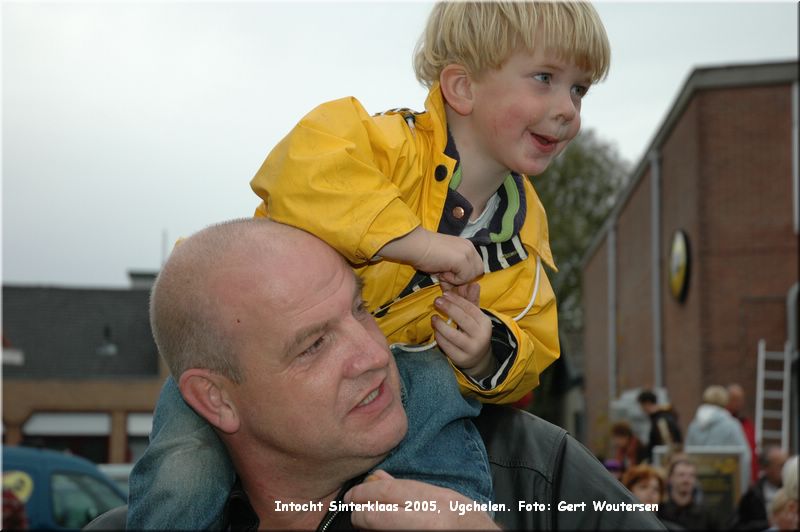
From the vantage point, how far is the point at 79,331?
4047 centimetres

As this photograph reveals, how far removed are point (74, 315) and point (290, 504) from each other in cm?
4055

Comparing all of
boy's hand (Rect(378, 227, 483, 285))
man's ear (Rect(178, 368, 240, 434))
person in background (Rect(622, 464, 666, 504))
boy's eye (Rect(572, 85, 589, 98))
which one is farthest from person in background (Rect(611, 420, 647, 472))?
man's ear (Rect(178, 368, 240, 434))

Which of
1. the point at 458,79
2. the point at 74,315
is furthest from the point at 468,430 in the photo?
the point at 74,315

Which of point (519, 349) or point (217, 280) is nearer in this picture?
point (217, 280)

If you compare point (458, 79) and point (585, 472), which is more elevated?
point (458, 79)

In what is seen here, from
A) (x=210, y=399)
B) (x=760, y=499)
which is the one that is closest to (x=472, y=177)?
(x=210, y=399)

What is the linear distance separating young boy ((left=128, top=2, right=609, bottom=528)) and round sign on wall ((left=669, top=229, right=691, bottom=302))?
668 inches

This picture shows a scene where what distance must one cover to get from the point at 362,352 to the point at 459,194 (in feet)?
1.97

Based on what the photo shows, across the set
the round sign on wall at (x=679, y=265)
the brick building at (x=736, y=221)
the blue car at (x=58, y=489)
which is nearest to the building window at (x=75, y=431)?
the round sign on wall at (x=679, y=265)

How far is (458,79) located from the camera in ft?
9.66

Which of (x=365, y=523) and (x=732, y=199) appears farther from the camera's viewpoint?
(x=732, y=199)

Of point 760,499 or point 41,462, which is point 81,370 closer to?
point 41,462

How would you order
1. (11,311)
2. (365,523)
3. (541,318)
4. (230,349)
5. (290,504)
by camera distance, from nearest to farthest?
1. (365,523)
2. (230,349)
3. (290,504)
4. (541,318)
5. (11,311)

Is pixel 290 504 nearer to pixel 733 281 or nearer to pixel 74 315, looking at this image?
pixel 733 281
